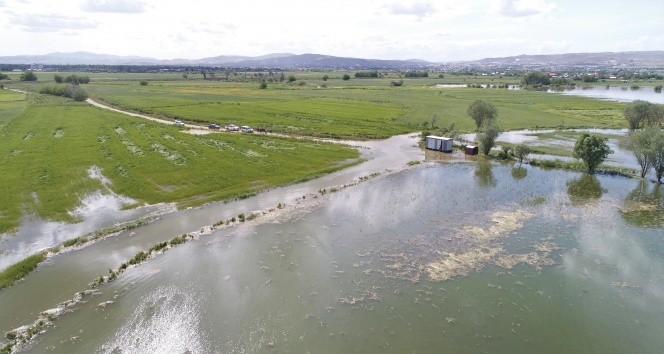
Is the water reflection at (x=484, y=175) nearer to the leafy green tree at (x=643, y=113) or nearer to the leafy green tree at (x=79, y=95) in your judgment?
the leafy green tree at (x=643, y=113)

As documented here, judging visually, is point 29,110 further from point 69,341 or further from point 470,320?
point 470,320

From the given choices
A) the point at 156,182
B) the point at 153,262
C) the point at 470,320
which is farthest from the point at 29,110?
the point at 470,320

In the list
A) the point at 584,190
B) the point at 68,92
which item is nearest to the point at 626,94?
the point at 584,190

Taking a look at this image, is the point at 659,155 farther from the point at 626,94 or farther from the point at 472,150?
the point at 626,94

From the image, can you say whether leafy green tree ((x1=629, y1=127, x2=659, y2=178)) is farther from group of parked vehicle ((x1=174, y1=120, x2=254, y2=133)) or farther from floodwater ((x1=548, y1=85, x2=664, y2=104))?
floodwater ((x1=548, y1=85, x2=664, y2=104))

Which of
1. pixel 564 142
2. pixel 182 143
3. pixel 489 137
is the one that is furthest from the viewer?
pixel 564 142
